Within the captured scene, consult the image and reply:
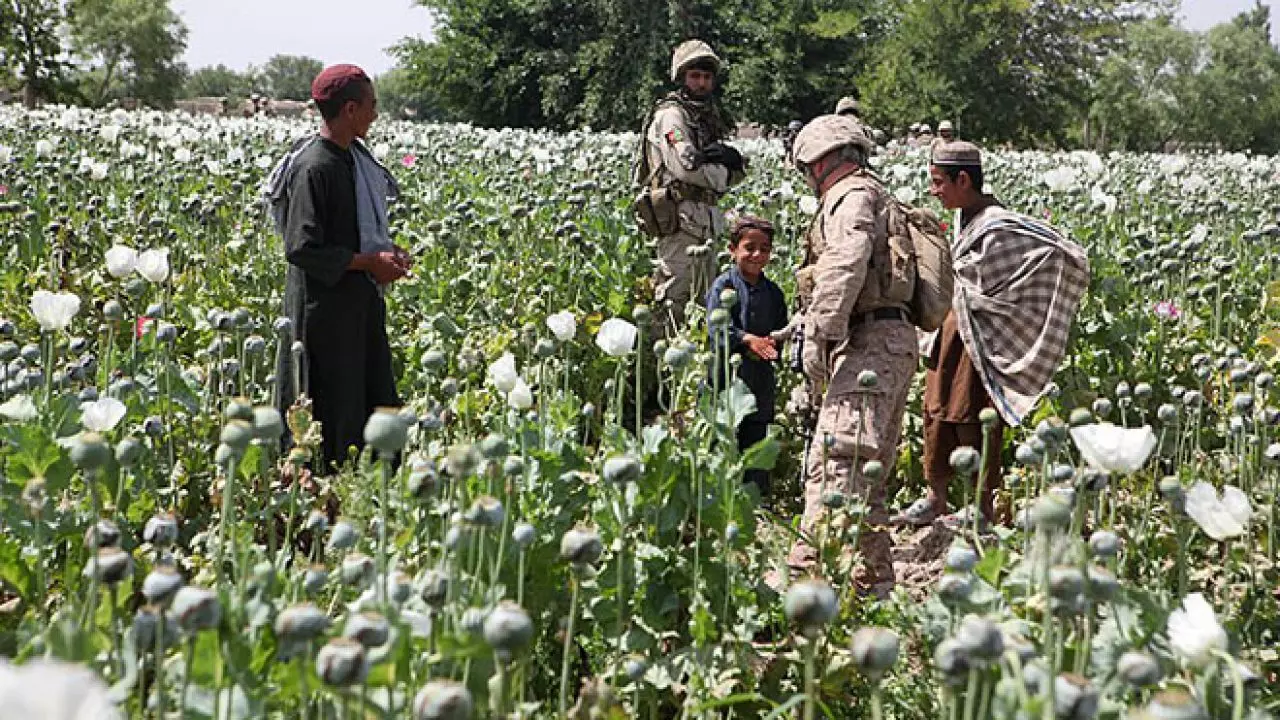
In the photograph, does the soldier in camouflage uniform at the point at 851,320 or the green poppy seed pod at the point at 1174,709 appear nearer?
the green poppy seed pod at the point at 1174,709

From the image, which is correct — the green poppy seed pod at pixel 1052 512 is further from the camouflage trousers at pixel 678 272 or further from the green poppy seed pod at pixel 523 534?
the camouflage trousers at pixel 678 272

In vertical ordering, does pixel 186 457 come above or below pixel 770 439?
below

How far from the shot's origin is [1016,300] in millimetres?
5062

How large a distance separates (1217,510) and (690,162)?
382 cm

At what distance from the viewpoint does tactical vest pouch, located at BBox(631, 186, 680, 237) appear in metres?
6.25

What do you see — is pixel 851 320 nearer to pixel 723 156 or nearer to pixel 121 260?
pixel 723 156

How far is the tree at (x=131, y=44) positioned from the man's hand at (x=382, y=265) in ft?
190

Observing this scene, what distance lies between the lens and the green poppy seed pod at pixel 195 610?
1794 mm

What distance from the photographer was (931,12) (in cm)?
4069

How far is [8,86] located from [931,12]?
27.8 m

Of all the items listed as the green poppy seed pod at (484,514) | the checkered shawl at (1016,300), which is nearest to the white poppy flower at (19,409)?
the green poppy seed pod at (484,514)

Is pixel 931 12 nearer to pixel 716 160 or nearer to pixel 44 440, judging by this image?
pixel 716 160

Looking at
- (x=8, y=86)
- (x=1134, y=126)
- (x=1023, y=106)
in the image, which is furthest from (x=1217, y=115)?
(x=8, y=86)

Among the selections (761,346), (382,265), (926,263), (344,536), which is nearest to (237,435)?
(344,536)
